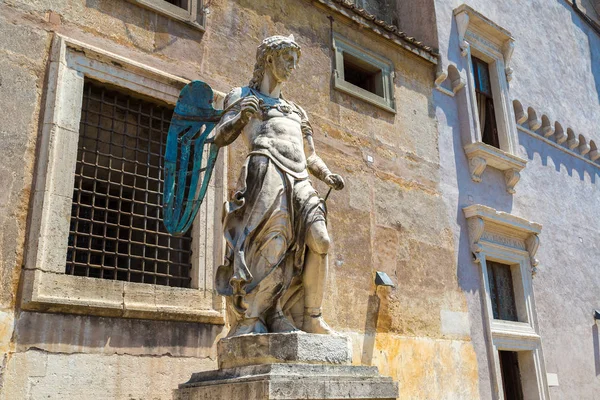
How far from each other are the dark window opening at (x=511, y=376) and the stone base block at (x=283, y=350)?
278 inches

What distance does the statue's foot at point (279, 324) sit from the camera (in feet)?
14.1

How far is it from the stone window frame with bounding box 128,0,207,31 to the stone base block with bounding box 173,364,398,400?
457cm

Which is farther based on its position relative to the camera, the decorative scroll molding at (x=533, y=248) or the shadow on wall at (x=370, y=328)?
the decorative scroll molding at (x=533, y=248)

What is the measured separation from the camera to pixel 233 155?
749cm

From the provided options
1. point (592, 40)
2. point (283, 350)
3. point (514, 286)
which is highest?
point (592, 40)

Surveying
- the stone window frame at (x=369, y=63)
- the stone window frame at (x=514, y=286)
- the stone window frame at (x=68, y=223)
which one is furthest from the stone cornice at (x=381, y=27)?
the stone window frame at (x=68, y=223)

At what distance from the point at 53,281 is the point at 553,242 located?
9.40 meters

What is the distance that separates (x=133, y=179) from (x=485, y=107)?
771 centimetres

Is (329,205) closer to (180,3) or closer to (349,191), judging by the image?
(349,191)

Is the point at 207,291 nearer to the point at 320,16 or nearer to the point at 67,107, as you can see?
the point at 67,107

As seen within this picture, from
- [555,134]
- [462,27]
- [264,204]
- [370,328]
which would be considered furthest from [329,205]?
[555,134]

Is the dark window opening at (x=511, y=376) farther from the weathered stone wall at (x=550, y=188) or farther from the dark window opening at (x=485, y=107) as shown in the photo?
the dark window opening at (x=485, y=107)

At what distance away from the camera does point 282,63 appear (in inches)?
198

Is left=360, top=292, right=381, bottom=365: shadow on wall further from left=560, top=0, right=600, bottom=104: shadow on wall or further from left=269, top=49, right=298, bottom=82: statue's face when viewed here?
left=560, top=0, right=600, bottom=104: shadow on wall
